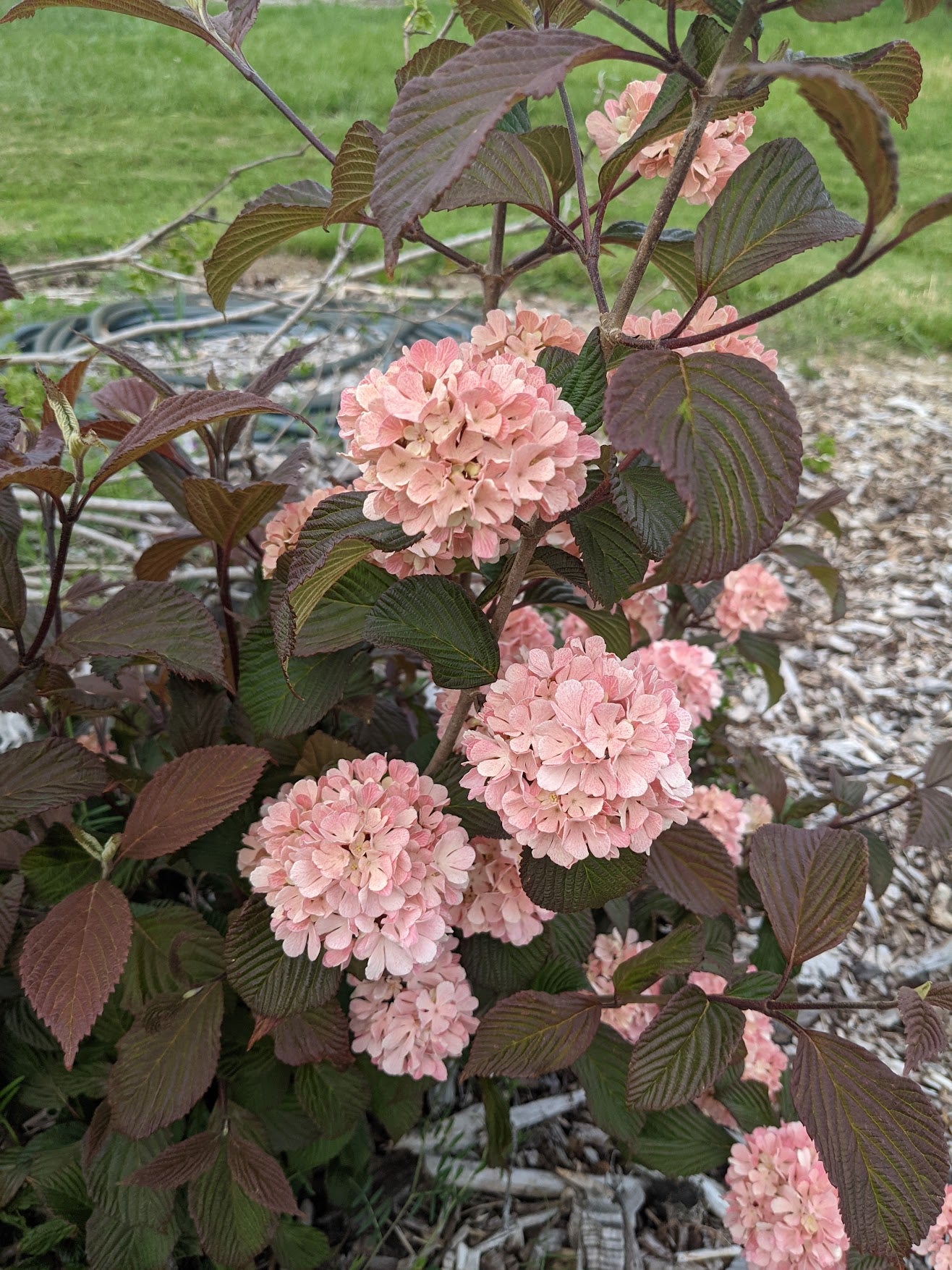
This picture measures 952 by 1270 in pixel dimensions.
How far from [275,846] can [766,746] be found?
4.84 ft

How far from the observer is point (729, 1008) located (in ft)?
2.66

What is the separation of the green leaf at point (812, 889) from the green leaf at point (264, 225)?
68cm

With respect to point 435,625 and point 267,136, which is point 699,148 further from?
point 267,136

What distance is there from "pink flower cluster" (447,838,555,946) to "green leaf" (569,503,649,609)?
292 mm

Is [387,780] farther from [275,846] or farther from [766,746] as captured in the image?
[766,746]

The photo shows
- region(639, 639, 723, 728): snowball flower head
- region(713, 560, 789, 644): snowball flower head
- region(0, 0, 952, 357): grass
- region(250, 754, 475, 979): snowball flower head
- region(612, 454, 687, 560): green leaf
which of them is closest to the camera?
region(612, 454, 687, 560): green leaf

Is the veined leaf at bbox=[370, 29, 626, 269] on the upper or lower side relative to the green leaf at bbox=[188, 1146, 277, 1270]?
upper

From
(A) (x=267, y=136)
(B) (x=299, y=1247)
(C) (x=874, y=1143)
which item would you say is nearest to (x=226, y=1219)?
(B) (x=299, y=1247)

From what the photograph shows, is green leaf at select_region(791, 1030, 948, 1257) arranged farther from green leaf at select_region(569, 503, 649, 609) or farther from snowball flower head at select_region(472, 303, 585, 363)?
snowball flower head at select_region(472, 303, 585, 363)

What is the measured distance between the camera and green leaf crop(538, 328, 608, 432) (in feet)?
2.06

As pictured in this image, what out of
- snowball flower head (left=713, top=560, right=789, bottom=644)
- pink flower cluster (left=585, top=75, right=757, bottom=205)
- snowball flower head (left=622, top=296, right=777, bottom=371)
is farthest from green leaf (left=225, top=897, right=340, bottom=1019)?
snowball flower head (left=713, top=560, right=789, bottom=644)

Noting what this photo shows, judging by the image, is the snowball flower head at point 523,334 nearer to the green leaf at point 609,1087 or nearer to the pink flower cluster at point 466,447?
the pink flower cluster at point 466,447

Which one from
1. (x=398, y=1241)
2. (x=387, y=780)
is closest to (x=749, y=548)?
(x=387, y=780)

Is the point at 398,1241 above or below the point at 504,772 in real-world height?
below
